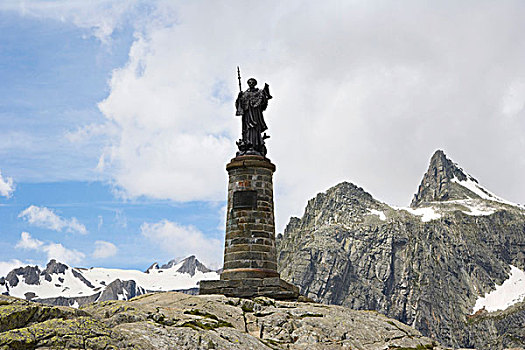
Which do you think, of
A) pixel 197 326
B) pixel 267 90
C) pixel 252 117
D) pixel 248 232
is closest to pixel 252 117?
pixel 252 117

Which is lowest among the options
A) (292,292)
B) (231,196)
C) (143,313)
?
(143,313)

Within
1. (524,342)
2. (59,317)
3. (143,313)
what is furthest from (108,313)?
(524,342)

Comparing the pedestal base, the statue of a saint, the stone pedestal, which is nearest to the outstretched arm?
the statue of a saint

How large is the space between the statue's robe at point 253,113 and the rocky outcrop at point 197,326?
9.72 meters

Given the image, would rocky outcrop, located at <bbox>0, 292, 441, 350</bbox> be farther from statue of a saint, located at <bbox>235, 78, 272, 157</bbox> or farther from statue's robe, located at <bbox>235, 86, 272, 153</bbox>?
statue's robe, located at <bbox>235, 86, 272, 153</bbox>

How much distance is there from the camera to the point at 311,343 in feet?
57.7

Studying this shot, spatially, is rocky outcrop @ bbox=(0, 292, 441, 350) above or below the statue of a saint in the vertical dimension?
below

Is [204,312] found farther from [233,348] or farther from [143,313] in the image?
[233,348]

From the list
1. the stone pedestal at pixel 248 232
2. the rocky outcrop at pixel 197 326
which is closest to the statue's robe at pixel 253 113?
the stone pedestal at pixel 248 232

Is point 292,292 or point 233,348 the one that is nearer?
point 233,348

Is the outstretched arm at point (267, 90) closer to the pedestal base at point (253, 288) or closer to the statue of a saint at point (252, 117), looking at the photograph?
the statue of a saint at point (252, 117)

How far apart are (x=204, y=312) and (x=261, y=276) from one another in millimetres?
7706

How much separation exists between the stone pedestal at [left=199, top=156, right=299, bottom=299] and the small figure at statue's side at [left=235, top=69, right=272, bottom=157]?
34.7 inches

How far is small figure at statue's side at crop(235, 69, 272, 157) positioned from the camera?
28.1 metres
